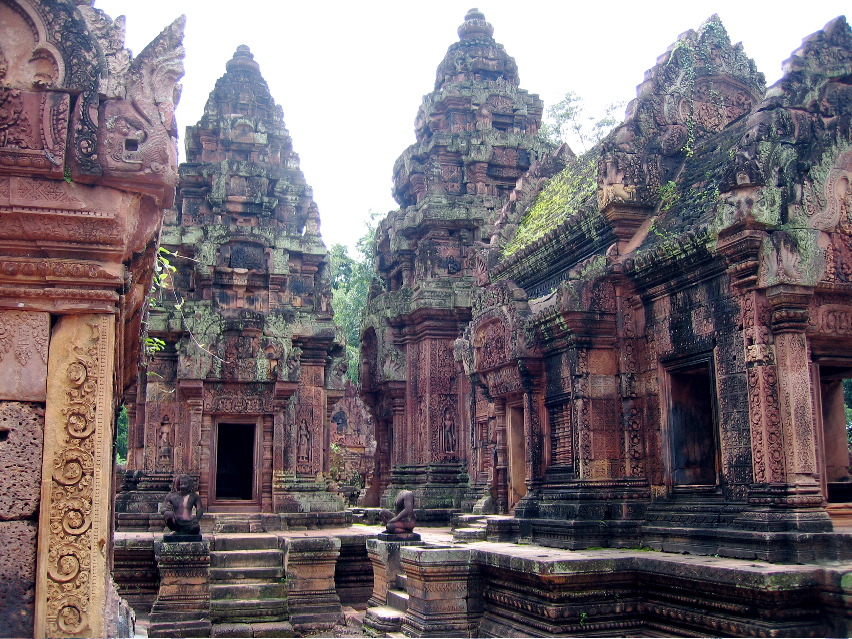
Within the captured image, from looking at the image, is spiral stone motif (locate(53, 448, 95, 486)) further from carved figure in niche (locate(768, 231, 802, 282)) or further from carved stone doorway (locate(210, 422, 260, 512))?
carved stone doorway (locate(210, 422, 260, 512))

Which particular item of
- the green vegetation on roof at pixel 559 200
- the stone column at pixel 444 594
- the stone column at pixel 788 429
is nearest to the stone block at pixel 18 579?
the stone column at pixel 788 429

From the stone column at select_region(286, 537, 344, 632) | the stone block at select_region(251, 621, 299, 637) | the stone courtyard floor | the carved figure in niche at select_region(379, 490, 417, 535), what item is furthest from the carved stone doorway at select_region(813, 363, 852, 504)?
the stone block at select_region(251, 621, 299, 637)

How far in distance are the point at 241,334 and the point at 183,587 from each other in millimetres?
4812

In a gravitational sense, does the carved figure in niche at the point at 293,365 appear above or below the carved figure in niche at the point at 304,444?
above

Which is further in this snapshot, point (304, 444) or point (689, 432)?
point (304, 444)

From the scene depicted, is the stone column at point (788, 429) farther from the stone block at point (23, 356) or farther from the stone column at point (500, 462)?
the stone block at point (23, 356)

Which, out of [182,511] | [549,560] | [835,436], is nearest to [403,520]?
[182,511]

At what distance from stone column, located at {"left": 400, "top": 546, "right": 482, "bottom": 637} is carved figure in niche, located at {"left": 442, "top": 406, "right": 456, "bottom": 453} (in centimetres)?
801

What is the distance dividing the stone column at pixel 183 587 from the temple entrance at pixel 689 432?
642cm

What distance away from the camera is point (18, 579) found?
3.63 m

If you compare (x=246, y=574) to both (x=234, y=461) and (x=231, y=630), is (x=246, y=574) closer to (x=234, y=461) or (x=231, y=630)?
(x=231, y=630)

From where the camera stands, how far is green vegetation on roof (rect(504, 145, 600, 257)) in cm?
1207

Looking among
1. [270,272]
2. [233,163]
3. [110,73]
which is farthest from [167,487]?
[110,73]

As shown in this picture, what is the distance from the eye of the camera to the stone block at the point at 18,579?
359 cm
